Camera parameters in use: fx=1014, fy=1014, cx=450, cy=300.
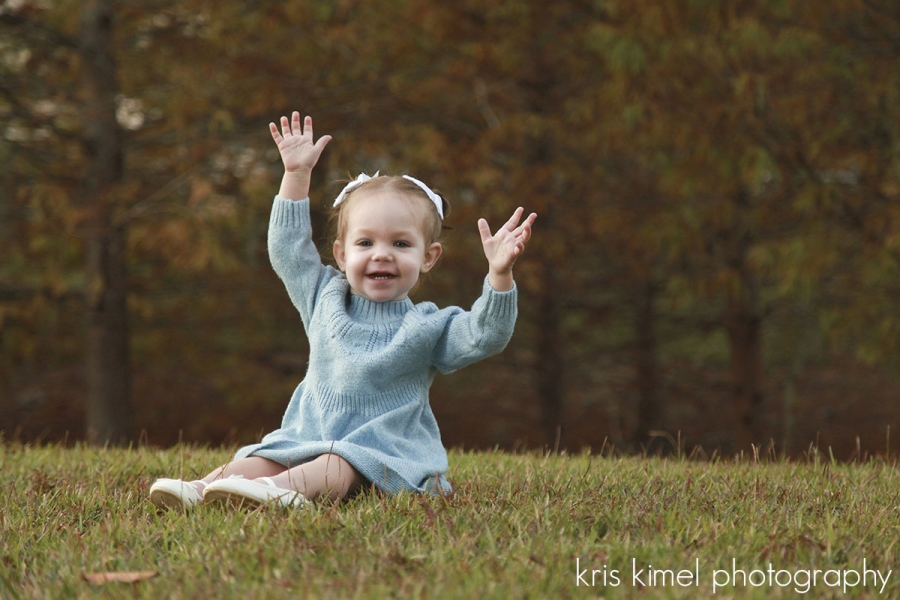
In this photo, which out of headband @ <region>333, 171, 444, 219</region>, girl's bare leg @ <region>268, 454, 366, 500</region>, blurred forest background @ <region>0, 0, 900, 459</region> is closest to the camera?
girl's bare leg @ <region>268, 454, 366, 500</region>

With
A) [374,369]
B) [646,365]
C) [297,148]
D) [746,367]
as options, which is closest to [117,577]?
[374,369]

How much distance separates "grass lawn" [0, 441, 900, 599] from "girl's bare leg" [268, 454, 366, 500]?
0.12 metres

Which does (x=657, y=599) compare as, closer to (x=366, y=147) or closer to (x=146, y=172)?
(x=366, y=147)

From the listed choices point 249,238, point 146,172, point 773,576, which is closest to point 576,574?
point 773,576

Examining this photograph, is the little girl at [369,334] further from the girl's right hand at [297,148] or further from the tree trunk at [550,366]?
the tree trunk at [550,366]

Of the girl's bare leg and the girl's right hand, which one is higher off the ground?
the girl's right hand

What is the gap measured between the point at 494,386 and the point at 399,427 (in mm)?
10961

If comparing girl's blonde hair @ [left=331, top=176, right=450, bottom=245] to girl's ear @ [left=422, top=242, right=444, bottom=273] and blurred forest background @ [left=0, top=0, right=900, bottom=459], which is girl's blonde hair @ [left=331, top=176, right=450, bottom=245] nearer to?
girl's ear @ [left=422, top=242, right=444, bottom=273]

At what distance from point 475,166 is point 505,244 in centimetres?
565

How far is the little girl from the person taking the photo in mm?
3406

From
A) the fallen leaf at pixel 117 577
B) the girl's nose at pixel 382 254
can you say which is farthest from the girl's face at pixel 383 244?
the fallen leaf at pixel 117 577

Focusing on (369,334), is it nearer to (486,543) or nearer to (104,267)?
(486,543)

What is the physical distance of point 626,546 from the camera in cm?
247

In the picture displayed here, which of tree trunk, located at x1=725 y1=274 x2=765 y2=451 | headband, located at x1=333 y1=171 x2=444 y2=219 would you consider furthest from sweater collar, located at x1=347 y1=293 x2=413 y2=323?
tree trunk, located at x1=725 y1=274 x2=765 y2=451
